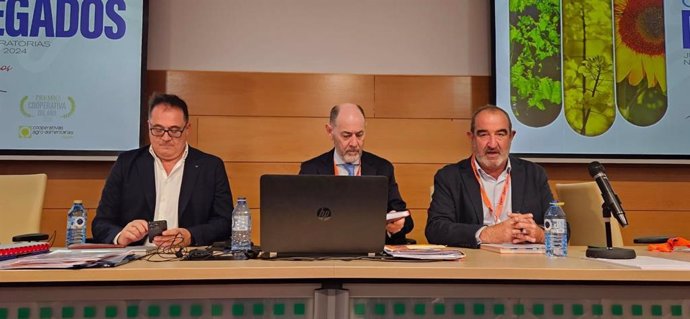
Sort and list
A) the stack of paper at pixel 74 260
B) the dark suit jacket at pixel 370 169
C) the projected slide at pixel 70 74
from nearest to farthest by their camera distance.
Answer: the stack of paper at pixel 74 260 → the dark suit jacket at pixel 370 169 → the projected slide at pixel 70 74

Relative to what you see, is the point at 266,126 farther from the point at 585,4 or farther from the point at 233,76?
the point at 585,4

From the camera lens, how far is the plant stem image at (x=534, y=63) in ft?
11.8

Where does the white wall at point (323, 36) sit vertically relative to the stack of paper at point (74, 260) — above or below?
above

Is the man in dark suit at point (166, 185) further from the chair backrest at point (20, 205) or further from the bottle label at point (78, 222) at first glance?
the chair backrest at point (20, 205)

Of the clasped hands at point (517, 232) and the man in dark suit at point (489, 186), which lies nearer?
the clasped hands at point (517, 232)

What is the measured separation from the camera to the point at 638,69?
12.0 feet

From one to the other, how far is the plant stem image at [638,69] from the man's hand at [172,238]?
290cm

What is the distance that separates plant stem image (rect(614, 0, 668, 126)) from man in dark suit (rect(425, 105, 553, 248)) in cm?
141

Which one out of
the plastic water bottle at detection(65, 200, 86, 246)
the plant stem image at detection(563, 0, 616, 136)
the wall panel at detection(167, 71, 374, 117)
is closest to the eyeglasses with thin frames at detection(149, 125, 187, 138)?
the plastic water bottle at detection(65, 200, 86, 246)

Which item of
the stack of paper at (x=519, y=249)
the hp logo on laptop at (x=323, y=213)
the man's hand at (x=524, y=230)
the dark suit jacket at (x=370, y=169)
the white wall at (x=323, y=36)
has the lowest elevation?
the stack of paper at (x=519, y=249)

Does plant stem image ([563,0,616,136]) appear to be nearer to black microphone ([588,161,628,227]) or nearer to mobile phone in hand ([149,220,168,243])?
black microphone ([588,161,628,227])

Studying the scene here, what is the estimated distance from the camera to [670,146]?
12.0 feet

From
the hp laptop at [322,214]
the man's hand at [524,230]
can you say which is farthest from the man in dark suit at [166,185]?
the man's hand at [524,230]

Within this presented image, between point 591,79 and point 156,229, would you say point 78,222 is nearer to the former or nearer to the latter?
point 156,229
